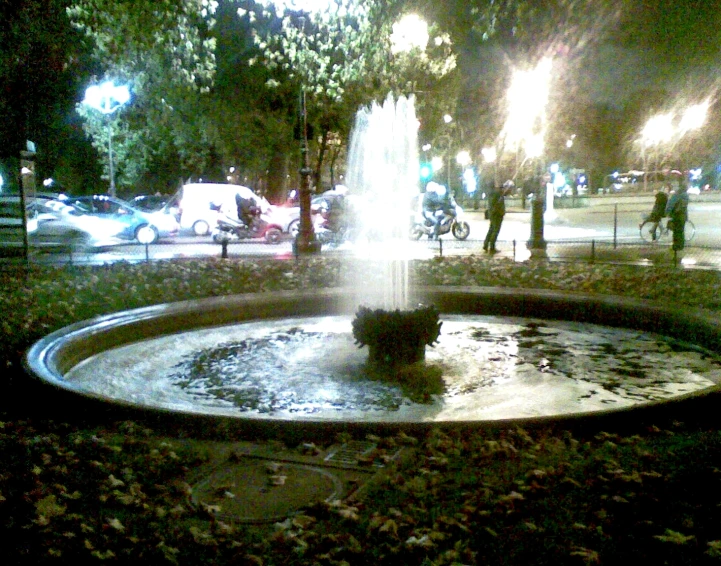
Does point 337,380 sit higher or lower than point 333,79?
→ lower

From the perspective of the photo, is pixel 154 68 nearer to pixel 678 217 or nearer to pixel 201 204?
pixel 201 204

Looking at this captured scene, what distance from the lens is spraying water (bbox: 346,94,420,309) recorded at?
14.1 m

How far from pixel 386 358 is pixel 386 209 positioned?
18906 mm

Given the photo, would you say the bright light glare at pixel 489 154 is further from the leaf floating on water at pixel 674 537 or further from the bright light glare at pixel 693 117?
the leaf floating on water at pixel 674 537

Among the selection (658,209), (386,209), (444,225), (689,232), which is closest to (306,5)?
(386,209)

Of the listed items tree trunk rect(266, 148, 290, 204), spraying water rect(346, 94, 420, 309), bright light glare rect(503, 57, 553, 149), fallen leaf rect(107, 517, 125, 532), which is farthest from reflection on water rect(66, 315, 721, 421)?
tree trunk rect(266, 148, 290, 204)

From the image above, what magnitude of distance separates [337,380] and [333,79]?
80.9 ft

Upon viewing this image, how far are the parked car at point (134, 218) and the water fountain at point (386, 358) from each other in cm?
1798

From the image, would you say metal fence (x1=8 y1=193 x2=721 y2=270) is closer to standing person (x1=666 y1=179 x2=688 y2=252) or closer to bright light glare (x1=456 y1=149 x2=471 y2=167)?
standing person (x1=666 y1=179 x2=688 y2=252)

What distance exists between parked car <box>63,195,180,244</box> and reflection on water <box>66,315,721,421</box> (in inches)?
754

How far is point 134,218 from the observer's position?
100 ft

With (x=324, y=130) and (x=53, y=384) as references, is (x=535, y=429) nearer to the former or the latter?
(x=53, y=384)

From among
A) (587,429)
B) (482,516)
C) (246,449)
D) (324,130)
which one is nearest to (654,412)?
(587,429)

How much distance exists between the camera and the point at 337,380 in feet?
30.0
